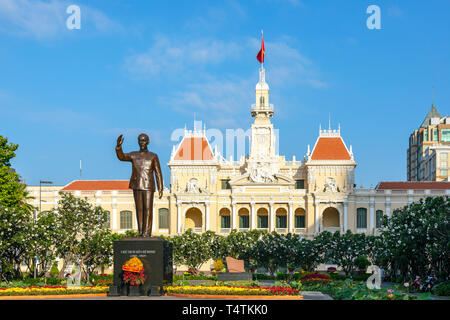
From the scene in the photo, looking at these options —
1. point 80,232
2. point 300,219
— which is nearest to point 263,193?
point 300,219

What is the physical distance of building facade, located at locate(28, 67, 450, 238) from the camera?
87688 mm

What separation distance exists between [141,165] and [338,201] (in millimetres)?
61502

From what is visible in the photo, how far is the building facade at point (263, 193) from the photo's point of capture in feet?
288

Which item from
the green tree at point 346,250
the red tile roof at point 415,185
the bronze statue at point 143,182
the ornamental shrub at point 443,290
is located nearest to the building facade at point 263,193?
the red tile roof at point 415,185

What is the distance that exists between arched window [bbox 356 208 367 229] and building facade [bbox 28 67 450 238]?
0.43 feet

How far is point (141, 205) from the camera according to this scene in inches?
1136

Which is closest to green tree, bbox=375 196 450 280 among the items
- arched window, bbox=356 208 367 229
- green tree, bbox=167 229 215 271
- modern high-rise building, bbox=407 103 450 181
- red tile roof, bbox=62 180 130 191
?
green tree, bbox=167 229 215 271

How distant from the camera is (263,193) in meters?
88.3

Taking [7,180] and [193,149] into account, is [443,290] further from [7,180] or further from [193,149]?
[193,149]

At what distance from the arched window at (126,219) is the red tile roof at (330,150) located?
86.2 ft

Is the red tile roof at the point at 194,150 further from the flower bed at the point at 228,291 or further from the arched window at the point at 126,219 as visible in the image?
the flower bed at the point at 228,291

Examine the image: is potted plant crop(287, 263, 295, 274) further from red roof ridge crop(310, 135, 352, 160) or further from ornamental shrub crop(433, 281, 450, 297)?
red roof ridge crop(310, 135, 352, 160)
